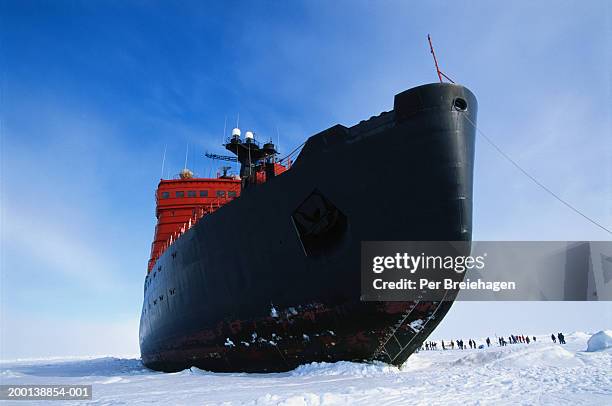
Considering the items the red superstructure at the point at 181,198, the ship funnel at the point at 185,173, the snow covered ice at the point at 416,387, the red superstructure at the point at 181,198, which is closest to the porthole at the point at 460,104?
the snow covered ice at the point at 416,387

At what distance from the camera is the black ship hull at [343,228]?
28.3ft

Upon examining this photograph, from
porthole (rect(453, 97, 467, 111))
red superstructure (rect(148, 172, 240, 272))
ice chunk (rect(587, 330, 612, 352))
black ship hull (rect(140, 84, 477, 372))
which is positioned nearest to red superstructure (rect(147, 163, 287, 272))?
red superstructure (rect(148, 172, 240, 272))

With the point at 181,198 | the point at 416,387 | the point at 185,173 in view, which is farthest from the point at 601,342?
the point at 185,173

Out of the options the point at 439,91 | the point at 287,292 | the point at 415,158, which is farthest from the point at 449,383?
the point at 439,91

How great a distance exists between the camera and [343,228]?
30.7 feet

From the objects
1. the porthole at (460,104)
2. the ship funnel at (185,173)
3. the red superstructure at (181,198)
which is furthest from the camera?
the ship funnel at (185,173)

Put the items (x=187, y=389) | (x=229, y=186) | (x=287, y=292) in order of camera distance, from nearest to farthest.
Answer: (x=187, y=389) < (x=287, y=292) < (x=229, y=186)

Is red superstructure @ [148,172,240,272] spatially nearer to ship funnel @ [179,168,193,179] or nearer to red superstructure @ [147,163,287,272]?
red superstructure @ [147,163,287,272]

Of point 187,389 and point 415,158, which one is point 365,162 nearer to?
point 415,158

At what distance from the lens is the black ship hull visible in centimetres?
862

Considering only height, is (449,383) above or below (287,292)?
below

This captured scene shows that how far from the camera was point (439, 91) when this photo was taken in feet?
29.1

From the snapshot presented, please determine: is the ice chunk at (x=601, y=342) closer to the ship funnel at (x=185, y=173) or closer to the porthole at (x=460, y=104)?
the porthole at (x=460, y=104)

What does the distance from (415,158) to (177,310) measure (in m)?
11.0
